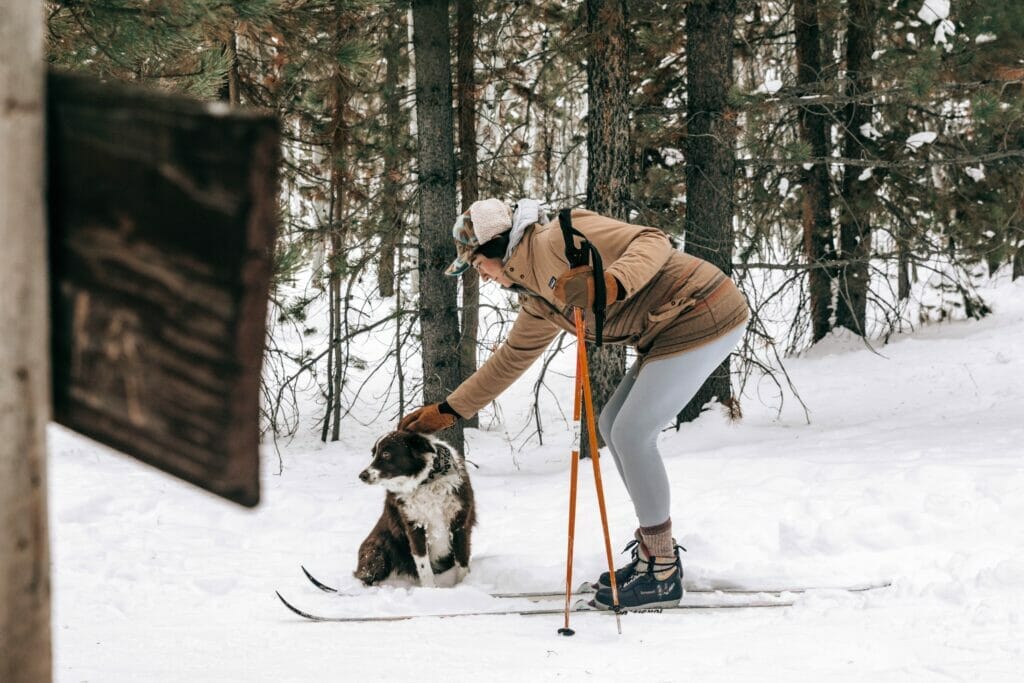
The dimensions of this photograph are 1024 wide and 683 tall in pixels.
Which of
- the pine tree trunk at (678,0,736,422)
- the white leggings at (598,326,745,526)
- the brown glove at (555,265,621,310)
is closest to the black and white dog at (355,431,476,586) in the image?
the white leggings at (598,326,745,526)

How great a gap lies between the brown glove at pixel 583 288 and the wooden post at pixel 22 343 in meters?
2.76

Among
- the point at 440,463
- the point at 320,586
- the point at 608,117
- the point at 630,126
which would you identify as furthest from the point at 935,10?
the point at 320,586

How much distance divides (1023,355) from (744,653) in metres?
10.2

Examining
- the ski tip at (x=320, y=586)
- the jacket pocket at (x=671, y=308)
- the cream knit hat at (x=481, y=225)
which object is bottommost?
the ski tip at (x=320, y=586)

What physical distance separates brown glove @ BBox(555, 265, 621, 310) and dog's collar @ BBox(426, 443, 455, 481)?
1932mm

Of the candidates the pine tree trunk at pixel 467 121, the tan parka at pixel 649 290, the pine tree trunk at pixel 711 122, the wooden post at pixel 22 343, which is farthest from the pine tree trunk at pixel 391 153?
the wooden post at pixel 22 343

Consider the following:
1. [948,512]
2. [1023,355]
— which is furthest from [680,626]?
[1023,355]

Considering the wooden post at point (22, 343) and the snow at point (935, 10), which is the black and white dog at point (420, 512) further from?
the snow at point (935, 10)

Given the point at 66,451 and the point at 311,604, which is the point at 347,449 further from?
the point at 311,604

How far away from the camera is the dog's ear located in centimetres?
527

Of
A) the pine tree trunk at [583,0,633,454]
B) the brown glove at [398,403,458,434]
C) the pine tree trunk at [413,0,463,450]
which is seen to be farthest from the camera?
the pine tree trunk at [413,0,463,450]

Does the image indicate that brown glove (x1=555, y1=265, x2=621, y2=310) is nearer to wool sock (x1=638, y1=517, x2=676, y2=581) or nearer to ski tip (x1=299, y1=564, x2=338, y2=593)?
wool sock (x1=638, y1=517, x2=676, y2=581)

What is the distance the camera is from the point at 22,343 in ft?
3.56

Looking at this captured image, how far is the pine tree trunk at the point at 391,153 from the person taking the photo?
944 cm
